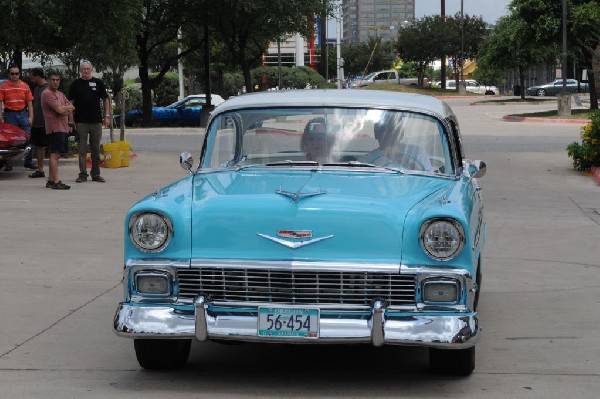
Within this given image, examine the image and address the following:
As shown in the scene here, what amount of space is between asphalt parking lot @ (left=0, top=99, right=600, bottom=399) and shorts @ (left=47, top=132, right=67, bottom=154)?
0.84 metres

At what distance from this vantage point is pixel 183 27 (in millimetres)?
42875

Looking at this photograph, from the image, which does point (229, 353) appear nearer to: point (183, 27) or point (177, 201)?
point (177, 201)

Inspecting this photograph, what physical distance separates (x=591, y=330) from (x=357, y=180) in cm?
221

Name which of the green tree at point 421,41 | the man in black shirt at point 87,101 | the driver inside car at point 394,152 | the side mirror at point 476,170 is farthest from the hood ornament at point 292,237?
the green tree at point 421,41

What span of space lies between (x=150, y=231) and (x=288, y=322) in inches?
36.8

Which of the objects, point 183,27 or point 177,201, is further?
point 183,27

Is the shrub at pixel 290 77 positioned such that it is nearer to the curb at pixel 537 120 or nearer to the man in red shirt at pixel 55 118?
the curb at pixel 537 120

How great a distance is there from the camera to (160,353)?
675 cm

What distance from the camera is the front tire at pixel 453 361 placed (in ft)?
21.5

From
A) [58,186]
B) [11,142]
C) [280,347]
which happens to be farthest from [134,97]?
[280,347]

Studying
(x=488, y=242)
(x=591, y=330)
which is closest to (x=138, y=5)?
(x=488, y=242)

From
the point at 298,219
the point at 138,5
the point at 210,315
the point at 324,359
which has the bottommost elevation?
the point at 324,359

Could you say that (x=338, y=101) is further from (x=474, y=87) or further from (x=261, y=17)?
(x=474, y=87)

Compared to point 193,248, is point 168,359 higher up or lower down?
lower down
